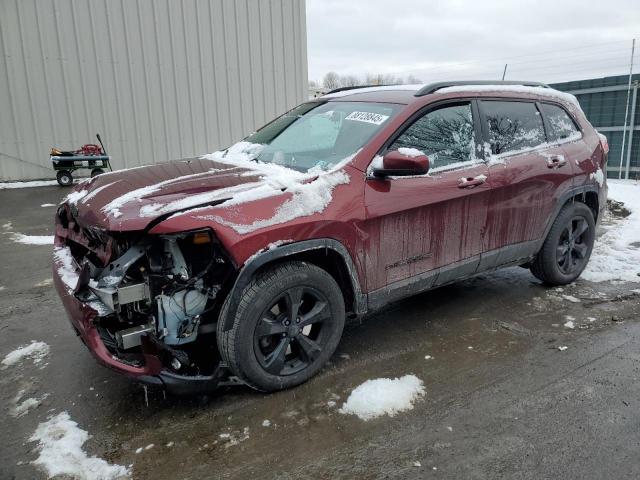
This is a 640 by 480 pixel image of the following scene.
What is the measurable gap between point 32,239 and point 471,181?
19.1ft

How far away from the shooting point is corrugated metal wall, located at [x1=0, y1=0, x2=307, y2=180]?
10.7m

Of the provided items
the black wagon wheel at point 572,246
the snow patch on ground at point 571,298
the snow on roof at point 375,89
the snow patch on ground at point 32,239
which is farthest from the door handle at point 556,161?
the snow patch on ground at point 32,239

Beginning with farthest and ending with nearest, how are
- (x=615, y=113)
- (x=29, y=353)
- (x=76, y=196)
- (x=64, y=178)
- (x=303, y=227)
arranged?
(x=615, y=113), (x=64, y=178), (x=29, y=353), (x=76, y=196), (x=303, y=227)

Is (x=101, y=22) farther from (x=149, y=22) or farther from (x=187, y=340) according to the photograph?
(x=187, y=340)

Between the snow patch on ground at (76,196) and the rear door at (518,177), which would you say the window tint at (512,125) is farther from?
the snow patch on ground at (76,196)

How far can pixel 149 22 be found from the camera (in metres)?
11.7

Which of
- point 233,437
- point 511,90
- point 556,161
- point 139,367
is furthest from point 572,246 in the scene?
point 139,367

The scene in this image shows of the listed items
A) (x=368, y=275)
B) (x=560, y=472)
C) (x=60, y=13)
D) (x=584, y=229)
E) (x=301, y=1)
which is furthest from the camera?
(x=301, y=1)

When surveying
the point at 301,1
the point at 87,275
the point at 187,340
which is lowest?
the point at 187,340

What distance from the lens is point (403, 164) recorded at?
2975 mm

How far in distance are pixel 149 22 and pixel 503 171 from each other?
10.7 meters

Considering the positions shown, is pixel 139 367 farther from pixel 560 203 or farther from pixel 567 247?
pixel 567 247

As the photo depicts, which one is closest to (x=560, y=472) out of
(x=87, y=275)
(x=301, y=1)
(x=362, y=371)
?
(x=362, y=371)

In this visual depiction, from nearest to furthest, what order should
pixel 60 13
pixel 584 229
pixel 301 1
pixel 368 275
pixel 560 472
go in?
pixel 560 472 → pixel 368 275 → pixel 584 229 → pixel 60 13 → pixel 301 1
